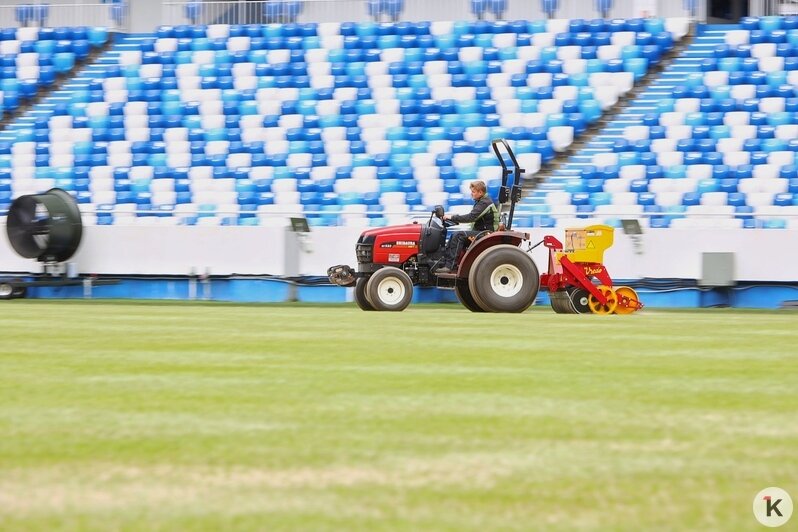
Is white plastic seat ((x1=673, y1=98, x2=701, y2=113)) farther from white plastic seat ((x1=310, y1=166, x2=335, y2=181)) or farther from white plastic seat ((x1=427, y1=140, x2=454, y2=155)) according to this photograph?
white plastic seat ((x1=310, y1=166, x2=335, y2=181))

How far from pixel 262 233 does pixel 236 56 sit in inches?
280

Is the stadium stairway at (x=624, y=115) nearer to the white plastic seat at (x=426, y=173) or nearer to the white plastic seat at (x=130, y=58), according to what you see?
the white plastic seat at (x=426, y=173)

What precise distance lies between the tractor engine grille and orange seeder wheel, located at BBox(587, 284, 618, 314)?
101 inches

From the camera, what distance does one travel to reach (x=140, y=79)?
26.0m

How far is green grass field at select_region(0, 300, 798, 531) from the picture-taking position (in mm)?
3746

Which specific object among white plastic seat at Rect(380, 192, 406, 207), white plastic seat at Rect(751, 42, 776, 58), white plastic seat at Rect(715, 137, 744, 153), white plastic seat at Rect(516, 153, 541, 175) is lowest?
white plastic seat at Rect(380, 192, 406, 207)

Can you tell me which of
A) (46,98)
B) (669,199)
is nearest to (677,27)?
(669,199)

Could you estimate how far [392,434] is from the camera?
5039 mm

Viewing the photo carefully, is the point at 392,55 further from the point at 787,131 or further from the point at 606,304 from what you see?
the point at 606,304

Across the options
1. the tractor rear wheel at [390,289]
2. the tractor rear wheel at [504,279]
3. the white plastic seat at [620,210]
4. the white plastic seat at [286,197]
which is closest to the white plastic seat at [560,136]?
the white plastic seat at [620,210]

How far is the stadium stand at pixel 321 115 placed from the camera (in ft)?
72.7

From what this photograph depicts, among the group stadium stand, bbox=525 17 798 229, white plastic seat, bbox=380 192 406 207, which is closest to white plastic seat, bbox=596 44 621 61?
stadium stand, bbox=525 17 798 229

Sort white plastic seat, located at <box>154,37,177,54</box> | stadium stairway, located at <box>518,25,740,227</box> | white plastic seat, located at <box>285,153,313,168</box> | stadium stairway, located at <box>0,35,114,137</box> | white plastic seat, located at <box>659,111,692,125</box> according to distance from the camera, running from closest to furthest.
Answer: stadium stairway, located at <box>518,25,740,227</box> → white plastic seat, located at <box>659,111,692,125</box> → white plastic seat, located at <box>285,153,313,168</box> → stadium stairway, located at <box>0,35,114,137</box> → white plastic seat, located at <box>154,37,177,54</box>

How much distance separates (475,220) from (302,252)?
16.9 ft
